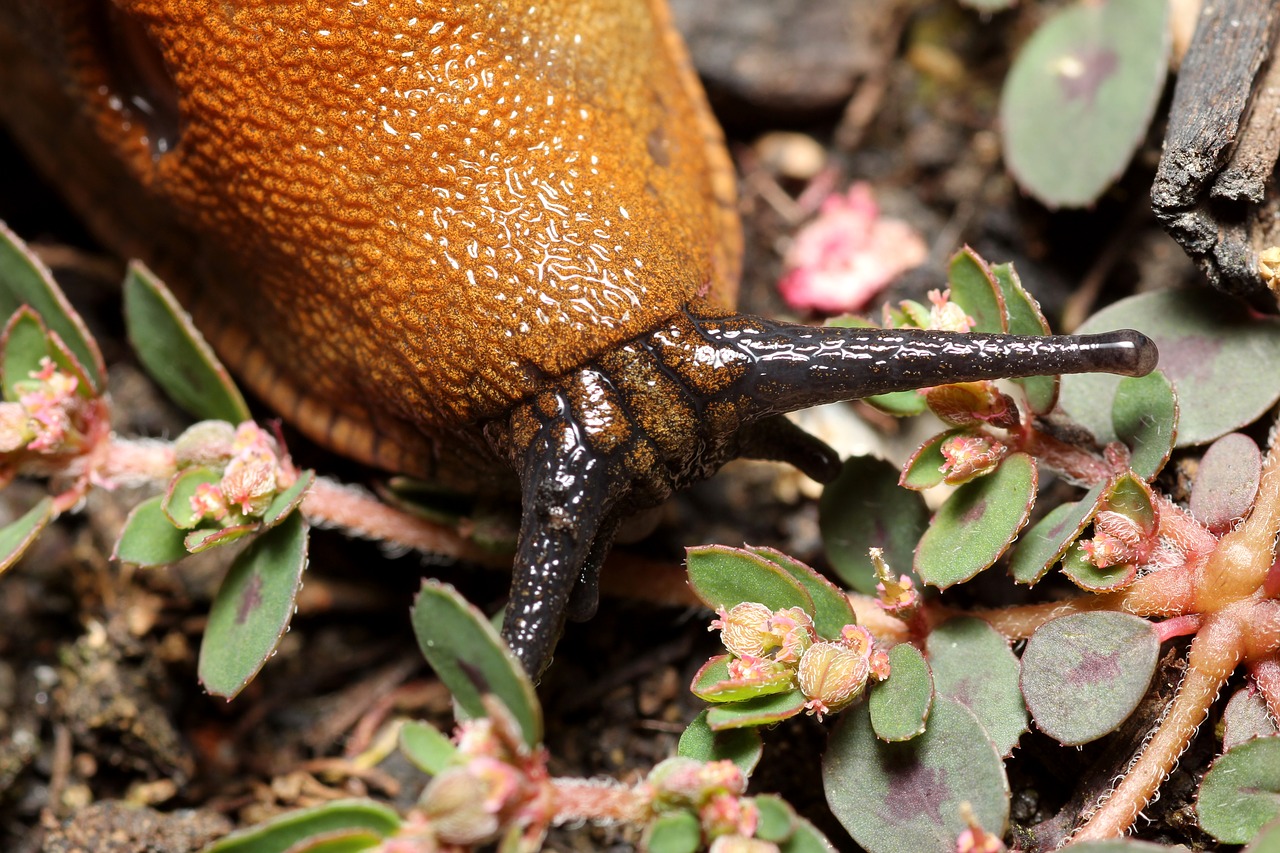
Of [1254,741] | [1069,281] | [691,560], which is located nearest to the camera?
[1254,741]

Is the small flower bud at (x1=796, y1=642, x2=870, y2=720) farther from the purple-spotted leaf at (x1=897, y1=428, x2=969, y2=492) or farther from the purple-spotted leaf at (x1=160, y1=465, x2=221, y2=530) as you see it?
the purple-spotted leaf at (x1=160, y1=465, x2=221, y2=530)

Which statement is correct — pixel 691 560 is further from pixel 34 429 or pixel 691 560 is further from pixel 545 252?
pixel 34 429

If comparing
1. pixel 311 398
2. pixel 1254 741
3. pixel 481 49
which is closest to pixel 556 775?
pixel 311 398

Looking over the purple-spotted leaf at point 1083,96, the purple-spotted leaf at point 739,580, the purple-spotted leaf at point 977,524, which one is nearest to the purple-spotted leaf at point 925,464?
the purple-spotted leaf at point 977,524

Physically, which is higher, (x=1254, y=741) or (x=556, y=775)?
(x=1254, y=741)

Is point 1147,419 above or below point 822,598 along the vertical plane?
above

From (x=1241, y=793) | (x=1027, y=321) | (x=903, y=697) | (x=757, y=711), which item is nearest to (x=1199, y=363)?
(x=1027, y=321)

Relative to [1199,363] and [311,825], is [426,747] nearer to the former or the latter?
[311,825]

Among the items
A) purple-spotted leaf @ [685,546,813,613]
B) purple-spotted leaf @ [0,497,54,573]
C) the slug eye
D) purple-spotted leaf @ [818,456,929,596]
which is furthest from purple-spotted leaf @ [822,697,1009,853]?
the slug eye
